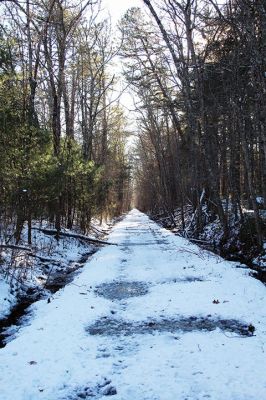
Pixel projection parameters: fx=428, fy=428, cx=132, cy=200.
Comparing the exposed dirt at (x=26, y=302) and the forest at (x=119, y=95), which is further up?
the forest at (x=119, y=95)

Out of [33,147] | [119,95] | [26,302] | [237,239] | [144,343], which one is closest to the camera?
[144,343]

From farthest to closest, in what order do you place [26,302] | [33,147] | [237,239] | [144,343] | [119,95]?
[119,95]
[237,239]
[33,147]
[26,302]
[144,343]

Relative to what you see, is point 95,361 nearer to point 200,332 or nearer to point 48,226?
point 200,332

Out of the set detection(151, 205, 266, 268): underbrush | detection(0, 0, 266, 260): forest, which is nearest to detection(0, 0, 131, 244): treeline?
detection(0, 0, 266, 260): forest

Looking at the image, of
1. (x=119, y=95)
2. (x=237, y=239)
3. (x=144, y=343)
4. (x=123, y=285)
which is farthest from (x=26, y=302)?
(x=119, y=95)

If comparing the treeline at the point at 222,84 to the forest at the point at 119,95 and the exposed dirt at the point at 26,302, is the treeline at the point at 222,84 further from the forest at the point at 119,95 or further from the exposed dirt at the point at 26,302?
the exposed dirt at the point at 26,302

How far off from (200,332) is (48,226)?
1273 cm

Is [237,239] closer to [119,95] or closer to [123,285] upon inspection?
[123,285]

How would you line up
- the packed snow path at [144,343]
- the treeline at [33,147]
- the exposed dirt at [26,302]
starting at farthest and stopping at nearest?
the treeline at [33,147]
the exposed dirt at [26,302]
the packed snow path at [144,343]

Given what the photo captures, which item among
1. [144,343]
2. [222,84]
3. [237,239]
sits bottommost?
[144,343]

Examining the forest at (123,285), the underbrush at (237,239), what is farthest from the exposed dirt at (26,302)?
the underbrush at (237,239)

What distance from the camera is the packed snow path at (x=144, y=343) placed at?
4.66m

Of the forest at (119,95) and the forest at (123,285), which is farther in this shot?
the forest at (119,95)

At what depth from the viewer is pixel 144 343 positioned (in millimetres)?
6105
